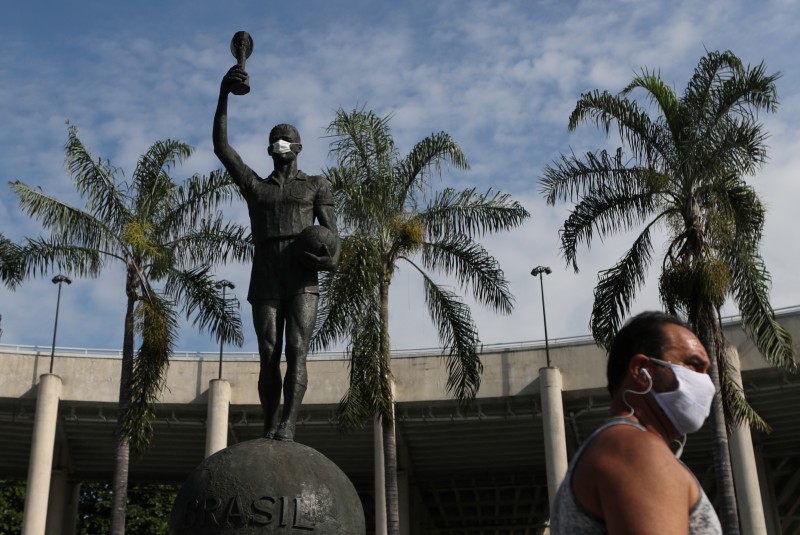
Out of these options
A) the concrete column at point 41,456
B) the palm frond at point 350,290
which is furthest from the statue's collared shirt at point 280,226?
the concrete column at point 41,456

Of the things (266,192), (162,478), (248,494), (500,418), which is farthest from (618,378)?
(162,478)

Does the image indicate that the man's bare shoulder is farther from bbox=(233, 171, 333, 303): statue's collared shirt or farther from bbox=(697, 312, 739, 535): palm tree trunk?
bbox=(697, 312, 739, 535): palm tree trunk

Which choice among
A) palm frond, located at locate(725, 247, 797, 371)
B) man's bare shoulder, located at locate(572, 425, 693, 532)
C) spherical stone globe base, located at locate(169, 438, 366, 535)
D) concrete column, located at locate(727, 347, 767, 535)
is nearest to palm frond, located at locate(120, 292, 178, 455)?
palm frond, located at locate(725, 247, 797, 371)

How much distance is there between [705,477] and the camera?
37344 millimetres

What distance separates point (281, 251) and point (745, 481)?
20777 mm

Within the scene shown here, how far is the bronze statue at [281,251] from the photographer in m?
7.86

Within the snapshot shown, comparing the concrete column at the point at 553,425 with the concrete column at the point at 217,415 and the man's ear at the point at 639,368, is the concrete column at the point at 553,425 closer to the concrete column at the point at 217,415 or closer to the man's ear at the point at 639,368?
the concrete column at the point at 217,415

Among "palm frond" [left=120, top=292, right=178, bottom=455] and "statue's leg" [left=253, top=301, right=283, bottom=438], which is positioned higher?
"palm frond" [left=120, top=292, right=178, bottom=455]

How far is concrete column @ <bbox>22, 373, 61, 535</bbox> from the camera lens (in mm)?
27217

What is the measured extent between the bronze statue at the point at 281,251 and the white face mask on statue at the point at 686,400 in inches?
201

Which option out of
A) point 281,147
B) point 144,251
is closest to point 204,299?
point 144,251

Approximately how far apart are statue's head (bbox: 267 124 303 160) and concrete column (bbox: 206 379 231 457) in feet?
70.1

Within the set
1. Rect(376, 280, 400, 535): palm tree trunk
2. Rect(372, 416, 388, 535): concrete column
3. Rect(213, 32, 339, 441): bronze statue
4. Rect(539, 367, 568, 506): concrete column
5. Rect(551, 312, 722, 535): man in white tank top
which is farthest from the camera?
Rect(539, 367, 568, 506): concrete column

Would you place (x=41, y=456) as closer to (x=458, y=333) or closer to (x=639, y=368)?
(x=458, y=333)
